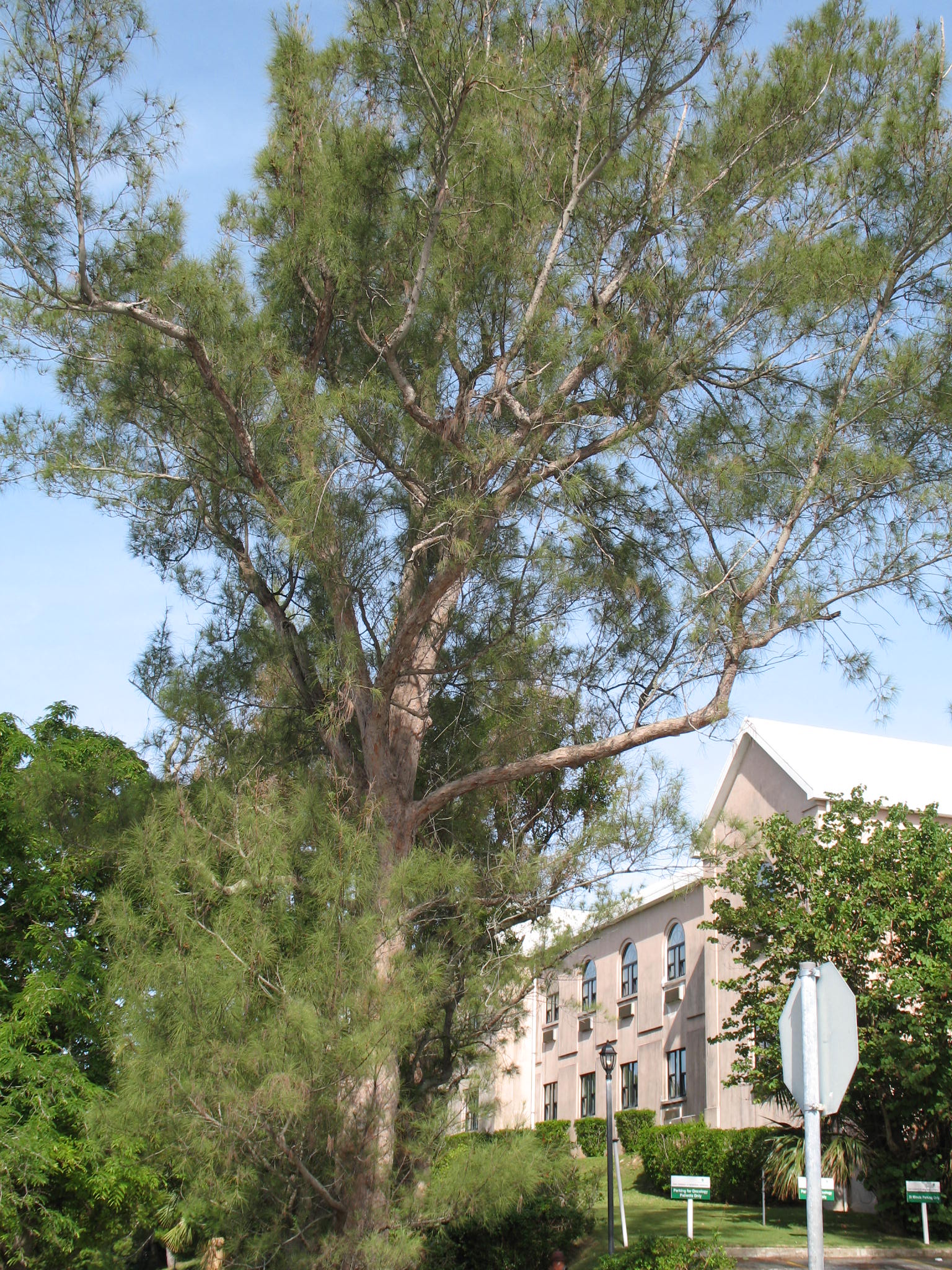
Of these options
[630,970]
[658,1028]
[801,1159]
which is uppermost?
[630,970]

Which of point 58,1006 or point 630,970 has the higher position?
point 630,970

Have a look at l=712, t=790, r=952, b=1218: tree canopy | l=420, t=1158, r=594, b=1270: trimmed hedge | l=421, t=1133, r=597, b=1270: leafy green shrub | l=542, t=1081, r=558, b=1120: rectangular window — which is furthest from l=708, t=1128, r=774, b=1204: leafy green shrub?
l=542, t=1081, r=558, b=1120: rectangular window

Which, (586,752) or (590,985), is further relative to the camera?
(590,985)

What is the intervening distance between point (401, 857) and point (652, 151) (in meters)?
5.96

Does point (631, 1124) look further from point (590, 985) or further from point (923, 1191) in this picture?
point (923, 1191)

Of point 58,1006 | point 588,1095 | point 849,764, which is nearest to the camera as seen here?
point 58,1006

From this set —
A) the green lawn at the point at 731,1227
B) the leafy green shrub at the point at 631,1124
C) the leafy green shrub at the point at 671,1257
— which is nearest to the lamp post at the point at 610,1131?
the green lawn at the point at 731,1227

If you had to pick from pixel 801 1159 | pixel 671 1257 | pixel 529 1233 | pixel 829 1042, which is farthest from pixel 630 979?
pixel 829 1042

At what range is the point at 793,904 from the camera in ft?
50.8

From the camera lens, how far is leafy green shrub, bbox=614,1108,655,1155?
22750 mm

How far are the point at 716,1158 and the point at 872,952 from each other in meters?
5.23

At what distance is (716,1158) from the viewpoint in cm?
1861

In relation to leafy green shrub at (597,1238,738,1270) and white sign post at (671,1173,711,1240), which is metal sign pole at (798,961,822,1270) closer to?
leafy green shrub at (597,1238,738,1270)

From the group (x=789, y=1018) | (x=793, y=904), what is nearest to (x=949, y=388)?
(x=789, y=1018)
